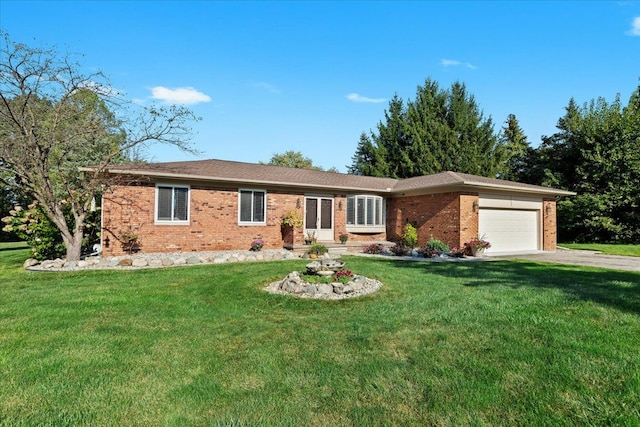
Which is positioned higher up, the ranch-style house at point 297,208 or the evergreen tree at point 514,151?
the evergreen tree at point 514,151

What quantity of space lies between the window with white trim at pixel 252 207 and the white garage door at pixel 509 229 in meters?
8.63

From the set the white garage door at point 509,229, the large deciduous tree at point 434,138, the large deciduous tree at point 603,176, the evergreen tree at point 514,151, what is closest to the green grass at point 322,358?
the white garage door at point 509,229

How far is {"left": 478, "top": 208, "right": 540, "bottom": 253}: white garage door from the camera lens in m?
14.0

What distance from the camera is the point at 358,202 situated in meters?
16.0

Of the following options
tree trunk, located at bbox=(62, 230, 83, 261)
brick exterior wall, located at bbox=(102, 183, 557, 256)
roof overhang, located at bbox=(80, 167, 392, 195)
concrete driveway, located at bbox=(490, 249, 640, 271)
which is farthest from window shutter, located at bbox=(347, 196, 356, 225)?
tree trunk, located at bbox=(62, 230, 83, 261)

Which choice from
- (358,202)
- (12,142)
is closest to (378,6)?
(358,202)

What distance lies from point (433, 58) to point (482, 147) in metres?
16.3

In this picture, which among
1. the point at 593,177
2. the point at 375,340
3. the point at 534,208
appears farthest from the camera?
the point at 593,177

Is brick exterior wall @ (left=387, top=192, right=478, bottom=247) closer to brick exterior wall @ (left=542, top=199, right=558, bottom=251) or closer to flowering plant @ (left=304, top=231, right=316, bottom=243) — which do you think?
flowering plant @ (left=304, top=231, right=316, bottom=243)

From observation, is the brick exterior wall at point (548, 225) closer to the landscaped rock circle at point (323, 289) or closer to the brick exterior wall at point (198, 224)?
the brick exterior wall at point (198, 224)

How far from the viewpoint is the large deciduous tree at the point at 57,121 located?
9.63m

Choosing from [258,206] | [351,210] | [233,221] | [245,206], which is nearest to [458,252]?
[351,210]

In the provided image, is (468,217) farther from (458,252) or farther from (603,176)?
(603,176)

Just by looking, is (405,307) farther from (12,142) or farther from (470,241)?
(12,142)
